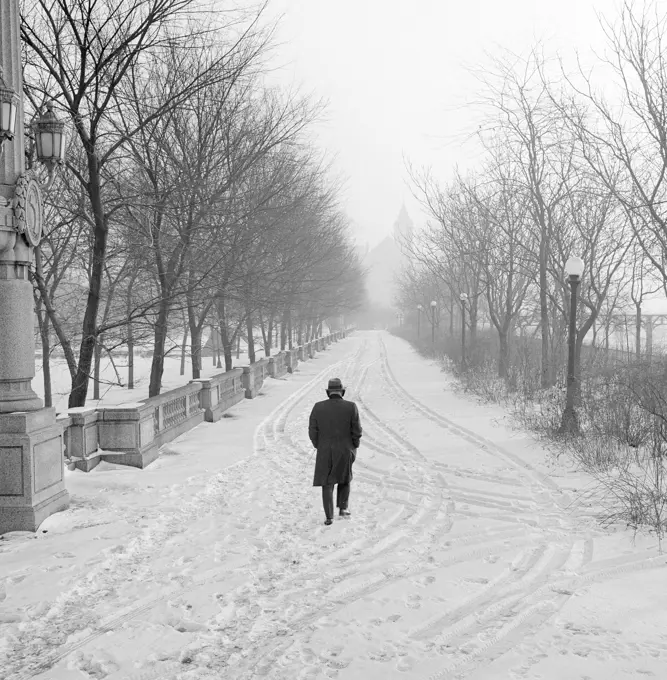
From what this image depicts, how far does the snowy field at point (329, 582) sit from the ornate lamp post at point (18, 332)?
0.41m

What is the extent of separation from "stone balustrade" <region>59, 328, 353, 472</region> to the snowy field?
403 mm

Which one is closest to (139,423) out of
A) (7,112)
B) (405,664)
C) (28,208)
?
(28,208)

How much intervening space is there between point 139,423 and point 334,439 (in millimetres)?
4088

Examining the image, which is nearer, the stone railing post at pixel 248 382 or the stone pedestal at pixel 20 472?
the stone pedestal at pixel 20 472

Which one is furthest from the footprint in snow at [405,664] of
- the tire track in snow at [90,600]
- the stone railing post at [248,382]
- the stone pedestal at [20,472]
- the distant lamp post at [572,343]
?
the stone railing post at [248,382]

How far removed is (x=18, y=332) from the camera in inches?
257

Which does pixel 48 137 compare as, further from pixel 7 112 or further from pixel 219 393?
pixel 219 393

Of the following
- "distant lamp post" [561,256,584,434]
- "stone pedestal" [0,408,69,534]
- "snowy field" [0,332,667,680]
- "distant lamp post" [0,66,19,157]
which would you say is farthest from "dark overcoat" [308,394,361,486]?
"distant lamp post" [561,256,584,434]

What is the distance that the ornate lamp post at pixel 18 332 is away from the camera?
635 cm

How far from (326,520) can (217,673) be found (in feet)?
10.4

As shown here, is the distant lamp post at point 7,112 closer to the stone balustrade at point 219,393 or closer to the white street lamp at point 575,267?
the white street lamp at point 575,267

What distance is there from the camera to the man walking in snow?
6.83 metres

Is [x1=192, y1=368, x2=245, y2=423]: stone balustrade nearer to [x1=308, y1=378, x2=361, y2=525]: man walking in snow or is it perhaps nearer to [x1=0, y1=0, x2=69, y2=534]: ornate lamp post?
[x1=0, y1=0, x2=69, y2=534]: ornate lamp post

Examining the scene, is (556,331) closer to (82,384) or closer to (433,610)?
(82,384)
